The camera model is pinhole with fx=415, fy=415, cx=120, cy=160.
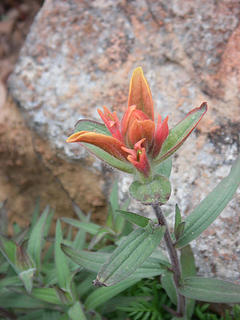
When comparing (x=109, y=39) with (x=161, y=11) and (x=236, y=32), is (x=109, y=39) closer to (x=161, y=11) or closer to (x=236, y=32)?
(x=161, y=11)

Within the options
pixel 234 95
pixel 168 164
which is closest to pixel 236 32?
pixel 234 95

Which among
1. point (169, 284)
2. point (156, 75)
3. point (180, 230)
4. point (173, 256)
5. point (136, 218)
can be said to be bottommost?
point (169, 284)

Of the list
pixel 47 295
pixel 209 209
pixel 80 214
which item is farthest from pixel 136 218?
pixel 80 214

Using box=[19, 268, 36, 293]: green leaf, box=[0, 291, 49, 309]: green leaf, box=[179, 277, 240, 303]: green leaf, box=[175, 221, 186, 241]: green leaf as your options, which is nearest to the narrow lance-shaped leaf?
box=[175, 221, 186, 241]: green leaf

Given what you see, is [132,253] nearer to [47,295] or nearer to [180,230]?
[180,230]

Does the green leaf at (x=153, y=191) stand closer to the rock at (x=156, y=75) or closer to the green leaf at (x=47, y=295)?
the rock at (x=156, y=75)

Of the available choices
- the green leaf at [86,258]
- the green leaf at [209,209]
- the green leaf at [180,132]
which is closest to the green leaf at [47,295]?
the green leaf at [86,258]
